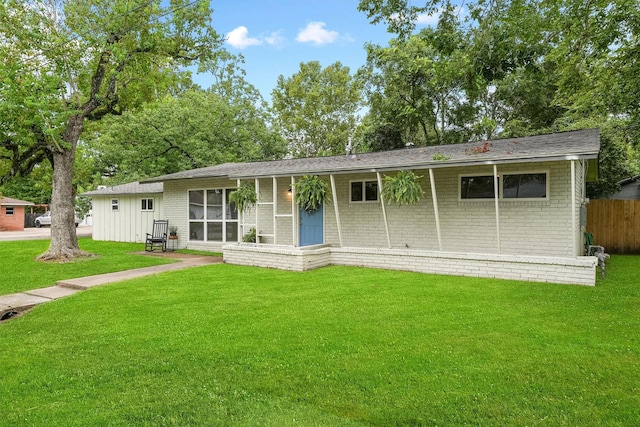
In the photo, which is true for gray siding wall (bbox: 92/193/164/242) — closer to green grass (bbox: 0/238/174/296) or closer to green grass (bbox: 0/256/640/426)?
green grass (bbox: 0/238/174/296)

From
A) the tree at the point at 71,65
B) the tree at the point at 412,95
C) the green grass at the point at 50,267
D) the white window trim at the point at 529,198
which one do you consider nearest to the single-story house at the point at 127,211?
the green grass at the point at 50,267

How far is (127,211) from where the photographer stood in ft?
54.5

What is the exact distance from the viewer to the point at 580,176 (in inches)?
358

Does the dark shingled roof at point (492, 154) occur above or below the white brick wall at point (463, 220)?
above

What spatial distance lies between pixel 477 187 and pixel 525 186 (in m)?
0.99

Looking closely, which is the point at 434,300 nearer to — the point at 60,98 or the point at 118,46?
the point at 118,46

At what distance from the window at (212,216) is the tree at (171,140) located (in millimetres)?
9097

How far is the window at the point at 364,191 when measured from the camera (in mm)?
10484

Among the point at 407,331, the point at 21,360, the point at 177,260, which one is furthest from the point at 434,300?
the point at 177,260

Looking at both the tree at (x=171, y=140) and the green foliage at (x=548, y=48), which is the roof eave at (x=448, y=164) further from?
the tree at (x=171, y=140)

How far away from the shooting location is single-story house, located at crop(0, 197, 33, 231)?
2642 centimetres

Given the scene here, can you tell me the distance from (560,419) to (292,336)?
8.62 ft

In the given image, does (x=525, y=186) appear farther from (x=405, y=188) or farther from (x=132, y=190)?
(x=132, y=190)

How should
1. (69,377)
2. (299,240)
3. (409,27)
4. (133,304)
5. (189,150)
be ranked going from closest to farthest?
1. (69,377)
2. (133,304)
3. (409,27)
4. (299,240)
5. (189,150)
